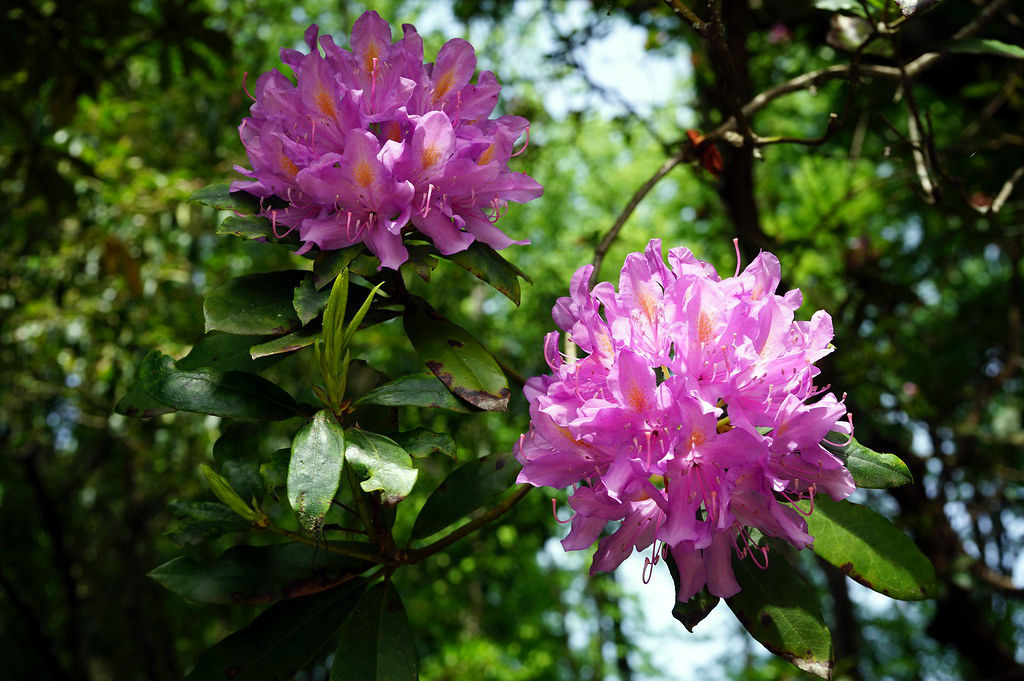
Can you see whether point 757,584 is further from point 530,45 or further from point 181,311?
point 530,45

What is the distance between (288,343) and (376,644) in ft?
1.28

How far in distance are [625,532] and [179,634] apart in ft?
19.5

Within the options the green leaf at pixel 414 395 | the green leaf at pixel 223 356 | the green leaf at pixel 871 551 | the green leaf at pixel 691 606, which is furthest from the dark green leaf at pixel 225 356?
the green leaf at pixel 871 551

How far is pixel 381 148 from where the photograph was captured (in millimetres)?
1041

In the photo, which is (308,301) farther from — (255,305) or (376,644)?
(376,644)

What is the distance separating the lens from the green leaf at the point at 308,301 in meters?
1.04

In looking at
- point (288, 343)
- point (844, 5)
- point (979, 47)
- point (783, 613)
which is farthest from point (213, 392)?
point (979, 47)

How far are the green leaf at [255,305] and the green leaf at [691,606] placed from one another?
22.3 inches

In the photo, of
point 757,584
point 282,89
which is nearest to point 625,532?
point 757,584

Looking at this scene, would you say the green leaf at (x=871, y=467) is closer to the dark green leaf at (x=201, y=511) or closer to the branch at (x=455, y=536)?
the branch at (x=455, y=536)

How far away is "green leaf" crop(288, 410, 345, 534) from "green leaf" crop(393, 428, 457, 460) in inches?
3.6

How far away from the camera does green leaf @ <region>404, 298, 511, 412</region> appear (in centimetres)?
103

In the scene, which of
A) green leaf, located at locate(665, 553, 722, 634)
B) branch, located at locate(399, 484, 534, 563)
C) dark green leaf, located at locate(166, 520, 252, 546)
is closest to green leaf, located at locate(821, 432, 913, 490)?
green leaf, located at locate(665, 553, 722, 634)

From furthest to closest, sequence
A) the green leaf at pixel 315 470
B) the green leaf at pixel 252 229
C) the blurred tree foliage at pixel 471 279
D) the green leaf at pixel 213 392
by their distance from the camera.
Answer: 1. the blurred tree foliage at pixel 471 279
2. the green leaf at pixel 252 229
3. the green leaf at pixel 213 392
4. the green leaf at pixel 315 470
